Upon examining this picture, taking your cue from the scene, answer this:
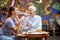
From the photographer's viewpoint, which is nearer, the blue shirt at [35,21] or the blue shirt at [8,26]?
the blue shirt at [8,26]

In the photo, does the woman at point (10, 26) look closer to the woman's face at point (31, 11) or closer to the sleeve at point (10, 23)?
the sleeve at point (10, 23)

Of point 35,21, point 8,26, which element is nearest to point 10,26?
point 8,26

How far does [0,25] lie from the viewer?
6.04m

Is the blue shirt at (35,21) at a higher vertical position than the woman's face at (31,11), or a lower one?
lower

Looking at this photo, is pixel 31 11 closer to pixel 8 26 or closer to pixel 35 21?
pixel 35 21

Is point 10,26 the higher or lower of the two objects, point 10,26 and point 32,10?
the lower

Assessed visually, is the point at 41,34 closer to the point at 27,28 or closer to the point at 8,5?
the point at 27,28

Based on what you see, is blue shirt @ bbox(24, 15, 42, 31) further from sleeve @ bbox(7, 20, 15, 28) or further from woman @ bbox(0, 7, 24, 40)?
sleeve @ bbox(7, 20, 15, 28)

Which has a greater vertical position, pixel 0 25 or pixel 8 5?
pixel 8 5

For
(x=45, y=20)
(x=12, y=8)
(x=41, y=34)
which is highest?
(x=12, y=8)

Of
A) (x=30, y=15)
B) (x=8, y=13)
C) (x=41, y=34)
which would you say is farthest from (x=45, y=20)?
(x=8, y=13)

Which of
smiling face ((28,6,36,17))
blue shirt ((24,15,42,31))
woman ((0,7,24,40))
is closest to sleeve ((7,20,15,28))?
woman ((0,7,24,40))

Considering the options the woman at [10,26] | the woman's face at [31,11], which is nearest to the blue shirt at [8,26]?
the woman at [10,26]

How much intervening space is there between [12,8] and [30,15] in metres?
0.75
